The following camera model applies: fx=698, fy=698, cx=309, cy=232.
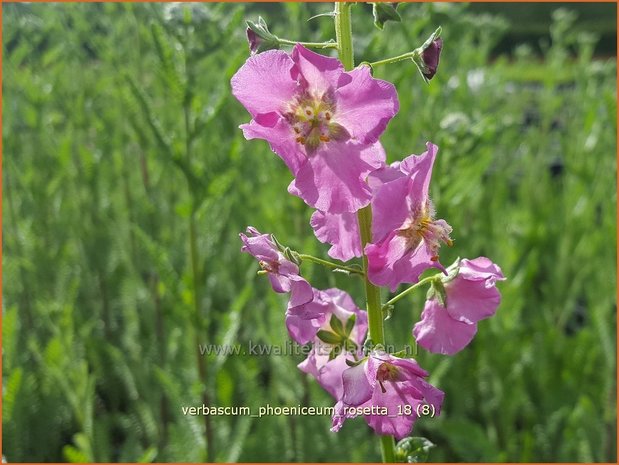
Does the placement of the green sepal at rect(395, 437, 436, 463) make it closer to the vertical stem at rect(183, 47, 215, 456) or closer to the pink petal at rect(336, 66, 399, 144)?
the pink petal at rect(336, 66, 399, 144)

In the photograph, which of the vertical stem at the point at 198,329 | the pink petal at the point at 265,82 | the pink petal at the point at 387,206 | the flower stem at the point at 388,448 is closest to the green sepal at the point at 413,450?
the flower stem at the point at 388,448

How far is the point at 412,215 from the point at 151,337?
135 cm

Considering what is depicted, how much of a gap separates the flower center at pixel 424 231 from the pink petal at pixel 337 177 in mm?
69

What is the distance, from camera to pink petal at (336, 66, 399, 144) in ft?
2.24

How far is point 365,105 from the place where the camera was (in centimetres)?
70

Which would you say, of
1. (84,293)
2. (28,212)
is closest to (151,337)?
(84,293)

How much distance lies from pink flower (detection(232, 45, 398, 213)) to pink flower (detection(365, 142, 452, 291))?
3 centimetres

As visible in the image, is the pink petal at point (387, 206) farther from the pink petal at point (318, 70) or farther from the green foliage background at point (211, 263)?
the green foliage background at point (211, 263)

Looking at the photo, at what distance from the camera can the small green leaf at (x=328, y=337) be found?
0.82 metres

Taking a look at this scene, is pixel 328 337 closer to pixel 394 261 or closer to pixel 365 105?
pixel 394 261

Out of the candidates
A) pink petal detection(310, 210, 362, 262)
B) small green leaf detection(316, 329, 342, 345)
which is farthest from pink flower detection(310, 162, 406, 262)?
small green leaf detection(316, 329, 342, 345)

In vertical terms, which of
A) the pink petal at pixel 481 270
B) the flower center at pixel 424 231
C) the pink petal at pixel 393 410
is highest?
the flower center at pixel 424 231

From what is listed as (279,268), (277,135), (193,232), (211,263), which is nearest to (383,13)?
(277,135)

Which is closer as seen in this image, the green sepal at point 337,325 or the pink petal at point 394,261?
the pink petal at point 394,261
